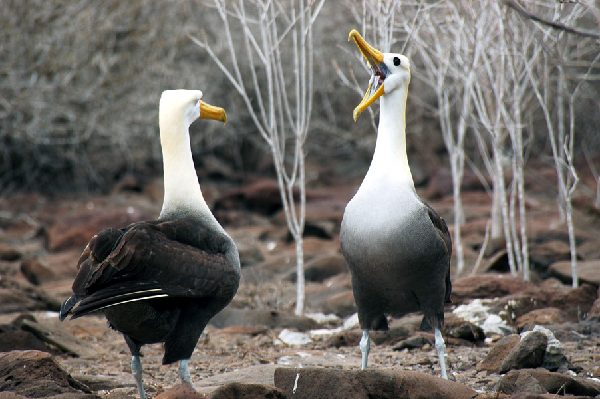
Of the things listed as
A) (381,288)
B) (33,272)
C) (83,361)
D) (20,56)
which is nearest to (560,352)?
(381,288)

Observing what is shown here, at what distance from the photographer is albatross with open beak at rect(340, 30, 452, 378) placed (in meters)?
5.13

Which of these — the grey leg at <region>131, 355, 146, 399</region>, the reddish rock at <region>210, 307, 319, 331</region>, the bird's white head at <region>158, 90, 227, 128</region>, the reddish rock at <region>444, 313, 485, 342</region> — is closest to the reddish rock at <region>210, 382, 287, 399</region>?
the grey leg at <region>131, 355, 146, 399</region>

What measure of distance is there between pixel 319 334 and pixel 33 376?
277 centimetres

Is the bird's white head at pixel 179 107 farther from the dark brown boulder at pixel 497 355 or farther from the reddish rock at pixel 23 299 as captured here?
the reddish rock at pixel 23 299

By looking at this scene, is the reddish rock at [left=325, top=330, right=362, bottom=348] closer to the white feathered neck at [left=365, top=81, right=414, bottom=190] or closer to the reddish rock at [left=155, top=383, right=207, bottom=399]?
the white feathered neck at [left=365, top=81, right=414, bottom=190]

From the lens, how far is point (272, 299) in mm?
8797

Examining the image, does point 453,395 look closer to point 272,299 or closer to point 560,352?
point 560,352

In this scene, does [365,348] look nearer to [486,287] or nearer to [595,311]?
[595,311]

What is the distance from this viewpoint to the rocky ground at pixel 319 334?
450cm

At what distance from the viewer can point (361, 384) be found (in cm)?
430

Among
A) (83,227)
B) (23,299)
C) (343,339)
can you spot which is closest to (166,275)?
(343,339)

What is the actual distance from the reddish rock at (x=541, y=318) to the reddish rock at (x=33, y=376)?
118 inches

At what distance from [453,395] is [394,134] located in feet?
5.14

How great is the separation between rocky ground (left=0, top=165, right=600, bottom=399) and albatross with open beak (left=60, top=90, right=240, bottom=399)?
0.32 meters
